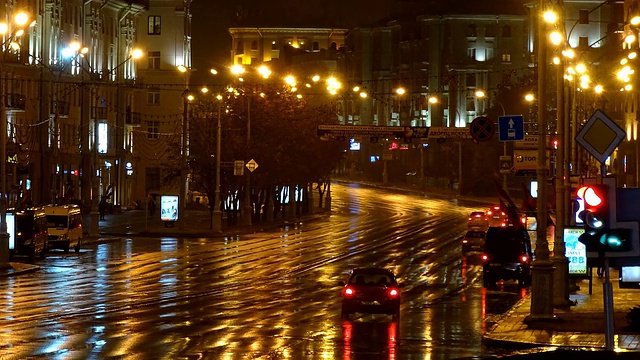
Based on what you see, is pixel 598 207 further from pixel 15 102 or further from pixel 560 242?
pixel 15 102

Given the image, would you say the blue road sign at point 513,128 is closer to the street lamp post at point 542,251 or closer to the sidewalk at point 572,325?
the street lamp post at point 542,251

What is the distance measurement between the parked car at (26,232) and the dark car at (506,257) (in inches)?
754

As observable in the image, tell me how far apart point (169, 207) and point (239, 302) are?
39.5 meters

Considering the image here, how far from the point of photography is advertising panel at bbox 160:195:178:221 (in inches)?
2825

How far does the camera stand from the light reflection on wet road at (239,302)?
2297 centimetres

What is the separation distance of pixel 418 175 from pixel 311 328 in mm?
114656

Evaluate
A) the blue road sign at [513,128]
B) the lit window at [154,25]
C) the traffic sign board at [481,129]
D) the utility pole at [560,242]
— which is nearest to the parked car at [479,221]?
the traffic sign board at [481,129]

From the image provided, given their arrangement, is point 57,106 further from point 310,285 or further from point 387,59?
point 387,59

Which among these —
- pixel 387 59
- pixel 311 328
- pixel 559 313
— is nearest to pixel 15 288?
pixel 311 328

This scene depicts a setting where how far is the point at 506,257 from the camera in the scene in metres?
41.4

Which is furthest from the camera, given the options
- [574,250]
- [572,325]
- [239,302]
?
[574,250]

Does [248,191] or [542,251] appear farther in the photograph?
[248,191]

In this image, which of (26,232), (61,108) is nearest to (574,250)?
(26,232)

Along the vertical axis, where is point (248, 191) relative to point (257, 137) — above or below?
below
